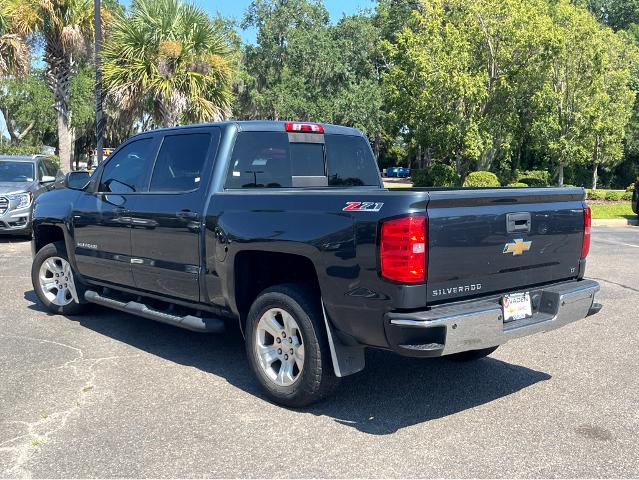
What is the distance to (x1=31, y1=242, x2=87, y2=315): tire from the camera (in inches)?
273

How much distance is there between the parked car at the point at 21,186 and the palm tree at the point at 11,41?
6.91 meters

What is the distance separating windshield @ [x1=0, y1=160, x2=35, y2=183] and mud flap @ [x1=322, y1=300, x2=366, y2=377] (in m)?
11.5

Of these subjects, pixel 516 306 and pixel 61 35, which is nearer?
pixel 516 306

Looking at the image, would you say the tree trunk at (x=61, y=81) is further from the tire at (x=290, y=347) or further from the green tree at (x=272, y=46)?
the tire at (x=290, y=347)

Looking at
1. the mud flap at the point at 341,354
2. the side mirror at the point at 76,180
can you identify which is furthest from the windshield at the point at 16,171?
the mud flap at the point at 341,354

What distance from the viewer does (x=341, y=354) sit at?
4.26 meters

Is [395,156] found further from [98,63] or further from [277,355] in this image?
[277,355]

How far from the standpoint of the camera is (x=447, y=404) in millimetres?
4648

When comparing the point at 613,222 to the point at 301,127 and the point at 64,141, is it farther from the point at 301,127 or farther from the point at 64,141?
the point at 64,141

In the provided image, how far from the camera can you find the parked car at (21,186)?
12789 mm

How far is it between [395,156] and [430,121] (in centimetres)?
4528

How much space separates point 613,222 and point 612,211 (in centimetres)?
271

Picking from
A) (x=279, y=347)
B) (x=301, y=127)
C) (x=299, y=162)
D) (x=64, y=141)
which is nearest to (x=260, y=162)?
(x=299, y=162)

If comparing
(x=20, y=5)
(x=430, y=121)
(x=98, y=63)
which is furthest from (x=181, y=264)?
(x=430, y=121)
